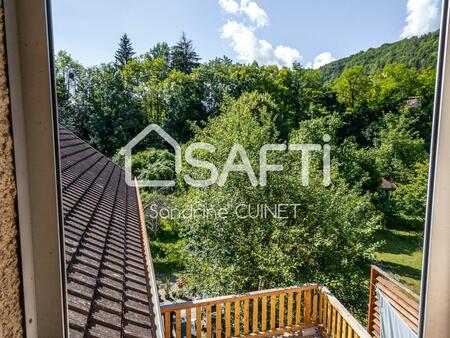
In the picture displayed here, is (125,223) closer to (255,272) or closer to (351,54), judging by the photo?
(255,272)

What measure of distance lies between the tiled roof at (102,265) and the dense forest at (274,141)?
59 cm

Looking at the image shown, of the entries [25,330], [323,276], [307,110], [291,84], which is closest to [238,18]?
[25,330]

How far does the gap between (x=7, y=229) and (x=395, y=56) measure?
2.90 meters

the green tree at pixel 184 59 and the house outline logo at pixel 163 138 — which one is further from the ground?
the green tree at pixel 184 59

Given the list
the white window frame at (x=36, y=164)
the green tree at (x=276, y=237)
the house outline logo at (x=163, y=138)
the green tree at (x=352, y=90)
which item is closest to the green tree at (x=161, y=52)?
the house outline logo at (x=163, y=138)

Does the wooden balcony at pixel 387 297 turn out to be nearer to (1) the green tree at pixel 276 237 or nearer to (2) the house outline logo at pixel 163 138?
(1) the green tree at pixel 276 237

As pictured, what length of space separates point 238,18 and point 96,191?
2078 mm

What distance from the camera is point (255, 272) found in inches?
178

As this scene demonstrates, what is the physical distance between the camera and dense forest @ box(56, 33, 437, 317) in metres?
4.48

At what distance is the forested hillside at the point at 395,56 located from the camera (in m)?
0.57

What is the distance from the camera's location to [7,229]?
413mm

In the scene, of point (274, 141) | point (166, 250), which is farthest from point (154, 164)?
point (274, 141)

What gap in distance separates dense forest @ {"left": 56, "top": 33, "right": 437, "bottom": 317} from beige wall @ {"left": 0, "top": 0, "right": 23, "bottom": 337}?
10 cm

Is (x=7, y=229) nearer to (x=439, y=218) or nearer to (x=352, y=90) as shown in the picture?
(x=439, y=218)
